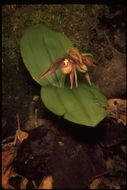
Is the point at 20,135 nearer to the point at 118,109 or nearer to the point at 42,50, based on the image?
the point at 42,50

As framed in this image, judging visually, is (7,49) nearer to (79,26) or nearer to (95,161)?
(79,26)

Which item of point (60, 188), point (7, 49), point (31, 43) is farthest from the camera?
point (7, 49)

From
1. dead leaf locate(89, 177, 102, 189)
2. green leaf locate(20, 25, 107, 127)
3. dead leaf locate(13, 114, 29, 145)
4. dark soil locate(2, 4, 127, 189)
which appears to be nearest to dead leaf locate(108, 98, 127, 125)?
dark soil locate(2, 4, 127, 189)

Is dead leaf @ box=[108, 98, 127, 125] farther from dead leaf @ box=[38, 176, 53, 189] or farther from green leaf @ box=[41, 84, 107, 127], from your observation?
dead leaf @ box=[38, 176, 53, 189]

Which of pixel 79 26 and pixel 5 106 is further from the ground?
pixel 79 26

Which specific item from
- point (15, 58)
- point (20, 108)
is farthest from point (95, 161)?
point (15, 58)

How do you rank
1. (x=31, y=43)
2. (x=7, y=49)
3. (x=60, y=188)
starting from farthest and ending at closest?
(x=7, y=49)
(x=31, y=43)
(x=60, y=188)

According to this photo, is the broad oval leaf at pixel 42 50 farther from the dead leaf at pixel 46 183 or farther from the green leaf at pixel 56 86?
the dead leaf at pixel 46 183

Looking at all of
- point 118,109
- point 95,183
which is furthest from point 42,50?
point 95,183
